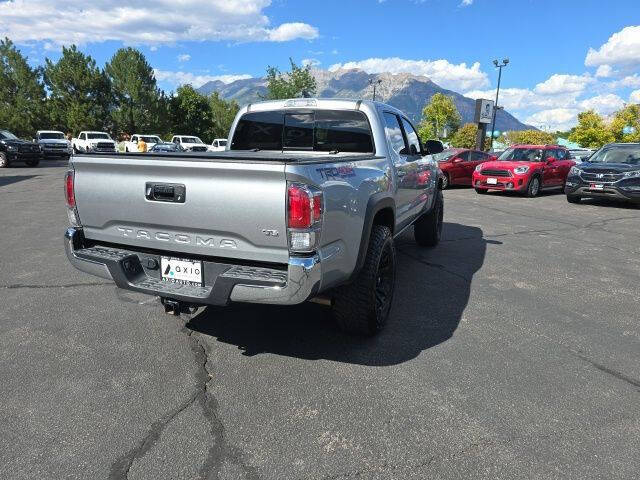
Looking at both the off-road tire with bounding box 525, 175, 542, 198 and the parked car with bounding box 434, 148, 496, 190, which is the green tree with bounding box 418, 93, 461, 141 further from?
the off-road tire with bounding box 525, 175, 542, 198

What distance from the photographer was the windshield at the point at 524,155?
15195mm

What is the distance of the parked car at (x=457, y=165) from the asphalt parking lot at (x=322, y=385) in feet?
37.4

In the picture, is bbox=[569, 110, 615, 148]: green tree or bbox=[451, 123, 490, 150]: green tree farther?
bbox=[451, 123, 490, 150]: green tree

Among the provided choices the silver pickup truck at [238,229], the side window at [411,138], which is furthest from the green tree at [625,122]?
the silver pickup truck at [238,229]

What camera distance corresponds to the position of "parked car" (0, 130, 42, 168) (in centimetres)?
2198

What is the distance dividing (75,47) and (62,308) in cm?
4933

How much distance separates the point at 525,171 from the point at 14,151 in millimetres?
22856

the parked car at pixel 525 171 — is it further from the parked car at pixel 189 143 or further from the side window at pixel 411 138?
the parked car at pixel 189 143

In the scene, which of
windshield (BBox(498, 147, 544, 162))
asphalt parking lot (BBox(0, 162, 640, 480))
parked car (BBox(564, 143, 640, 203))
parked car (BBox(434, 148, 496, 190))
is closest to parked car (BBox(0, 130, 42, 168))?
parked car (BBox(434, 148, 496, 190))

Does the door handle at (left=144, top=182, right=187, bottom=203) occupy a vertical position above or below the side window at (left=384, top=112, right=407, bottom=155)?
below

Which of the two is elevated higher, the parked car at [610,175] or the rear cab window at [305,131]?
the rear cab window at [305,131]

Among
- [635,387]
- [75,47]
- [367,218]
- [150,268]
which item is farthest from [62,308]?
[75,47]

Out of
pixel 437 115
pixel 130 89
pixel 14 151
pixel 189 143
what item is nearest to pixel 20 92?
pixel 130 89

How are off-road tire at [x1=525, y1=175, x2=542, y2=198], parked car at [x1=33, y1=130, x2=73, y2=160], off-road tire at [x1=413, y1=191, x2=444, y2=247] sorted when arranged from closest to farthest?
1. off-road tire at [x1=413, y1=191, x2=444, y2=247]
2. off-road tire at [x1=525, y1=175, x2=542, y2=198]
3. parked car at [x1=33, y1=130, x2=73, y2=160]
